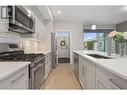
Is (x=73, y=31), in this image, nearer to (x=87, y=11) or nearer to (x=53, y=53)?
(x=53, y=53)

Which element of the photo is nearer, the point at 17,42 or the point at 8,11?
the point at 8,11

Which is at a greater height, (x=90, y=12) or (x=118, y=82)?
(x=90, y=12)

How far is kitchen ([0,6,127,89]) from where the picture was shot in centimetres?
182

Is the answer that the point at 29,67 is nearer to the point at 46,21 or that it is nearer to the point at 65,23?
the point at 46,21

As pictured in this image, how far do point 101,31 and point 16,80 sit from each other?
10688mm

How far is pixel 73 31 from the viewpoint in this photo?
31.4 ft

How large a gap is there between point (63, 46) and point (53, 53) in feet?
9.40

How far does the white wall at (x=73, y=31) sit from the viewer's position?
9.57m

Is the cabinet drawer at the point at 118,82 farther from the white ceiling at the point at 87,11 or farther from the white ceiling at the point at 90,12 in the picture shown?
the white ceiling at the point at 90,12

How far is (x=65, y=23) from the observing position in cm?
959

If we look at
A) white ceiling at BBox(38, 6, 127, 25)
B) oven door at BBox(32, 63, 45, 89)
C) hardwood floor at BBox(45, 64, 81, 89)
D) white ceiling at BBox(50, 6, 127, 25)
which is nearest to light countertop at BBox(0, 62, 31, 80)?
oven door at BBox(32, 63, 45, 89)

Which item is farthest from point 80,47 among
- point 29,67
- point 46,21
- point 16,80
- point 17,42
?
point 16,80

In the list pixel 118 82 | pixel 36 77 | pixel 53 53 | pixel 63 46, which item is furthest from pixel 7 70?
pixel 63 46

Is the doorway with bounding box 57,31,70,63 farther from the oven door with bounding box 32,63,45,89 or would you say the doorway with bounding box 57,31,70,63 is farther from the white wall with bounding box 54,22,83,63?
the oven door with bounding box 32,63,45,89
